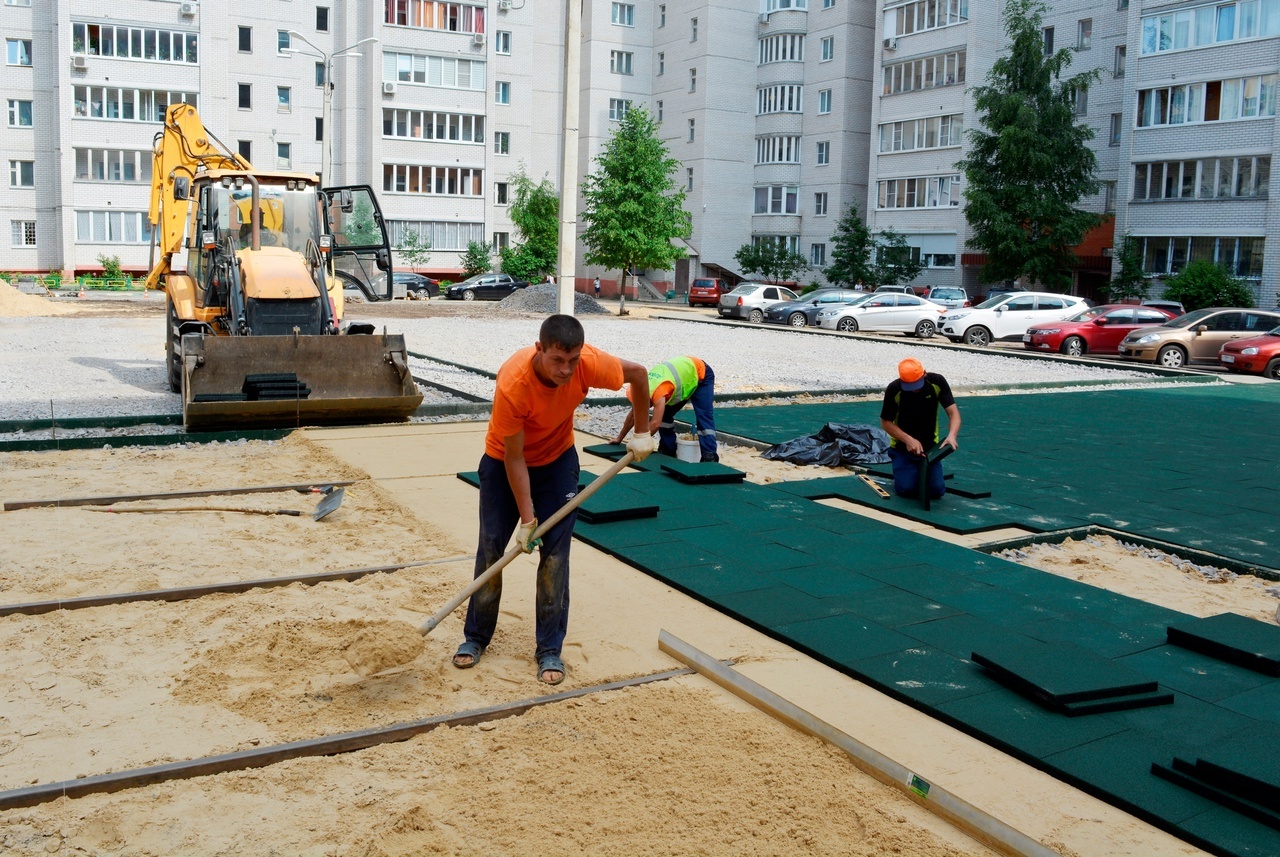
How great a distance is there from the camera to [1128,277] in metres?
41.0

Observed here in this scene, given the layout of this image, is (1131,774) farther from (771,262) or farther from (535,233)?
(535,233)

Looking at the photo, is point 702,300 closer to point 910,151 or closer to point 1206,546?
point 910,151

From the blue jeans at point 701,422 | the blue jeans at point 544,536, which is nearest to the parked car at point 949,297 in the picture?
the blue jeans at point 701,422

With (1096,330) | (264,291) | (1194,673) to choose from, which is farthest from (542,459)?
(1096,330)

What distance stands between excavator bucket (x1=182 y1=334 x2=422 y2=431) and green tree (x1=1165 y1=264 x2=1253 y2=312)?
31643 millimetres

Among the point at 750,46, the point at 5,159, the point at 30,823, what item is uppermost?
the point at 750,46

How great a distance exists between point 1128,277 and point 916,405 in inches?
1400

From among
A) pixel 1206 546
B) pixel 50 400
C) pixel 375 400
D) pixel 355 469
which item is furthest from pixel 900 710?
pixel 50 400

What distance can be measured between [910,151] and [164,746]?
52.8 m

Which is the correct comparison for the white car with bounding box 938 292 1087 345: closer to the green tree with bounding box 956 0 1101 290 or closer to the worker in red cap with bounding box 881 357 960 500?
the green tree with bounding box 956 0 1101 290

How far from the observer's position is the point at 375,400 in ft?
42.6

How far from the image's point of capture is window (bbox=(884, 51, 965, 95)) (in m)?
50.9

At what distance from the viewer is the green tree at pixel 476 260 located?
58156mm

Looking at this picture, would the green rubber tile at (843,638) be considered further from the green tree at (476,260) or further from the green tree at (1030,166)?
the green tree at (476,260)
